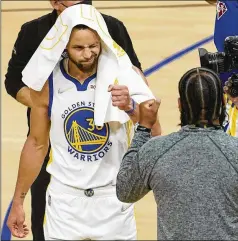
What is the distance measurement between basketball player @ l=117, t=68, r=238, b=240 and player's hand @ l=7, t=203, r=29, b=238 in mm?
895

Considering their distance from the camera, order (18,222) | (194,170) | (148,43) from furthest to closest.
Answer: (148,43) → (18,222) → (194,170)

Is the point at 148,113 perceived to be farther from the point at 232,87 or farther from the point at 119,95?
the point at 232,87

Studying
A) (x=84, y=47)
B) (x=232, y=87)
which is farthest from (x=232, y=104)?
(x=84, y=47)

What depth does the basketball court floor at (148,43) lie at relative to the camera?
4855 millimetres

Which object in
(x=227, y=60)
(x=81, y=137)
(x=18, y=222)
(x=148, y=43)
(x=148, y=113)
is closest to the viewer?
(x=148, y=113)

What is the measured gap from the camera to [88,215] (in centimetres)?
307

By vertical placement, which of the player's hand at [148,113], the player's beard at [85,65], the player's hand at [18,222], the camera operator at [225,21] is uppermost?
the camera operator at [225,21]

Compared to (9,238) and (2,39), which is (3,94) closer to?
(2,39)

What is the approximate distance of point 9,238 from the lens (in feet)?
14.2

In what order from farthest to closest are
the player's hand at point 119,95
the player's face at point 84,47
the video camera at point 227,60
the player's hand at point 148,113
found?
the player's face at point 84,47 → the video camera at point 227,60 → the player's hand at point 119,95 → the player's hand at point 148,113

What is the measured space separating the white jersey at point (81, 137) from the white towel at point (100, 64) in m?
0.05

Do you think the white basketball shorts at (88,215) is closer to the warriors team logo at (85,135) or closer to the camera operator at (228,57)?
the warriors team logo at (85,135)

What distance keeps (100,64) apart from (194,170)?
91 cm

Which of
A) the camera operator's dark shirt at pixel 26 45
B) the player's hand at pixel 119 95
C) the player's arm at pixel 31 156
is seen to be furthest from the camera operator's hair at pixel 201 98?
the camera operator's dark shirt at pixel 26 45
